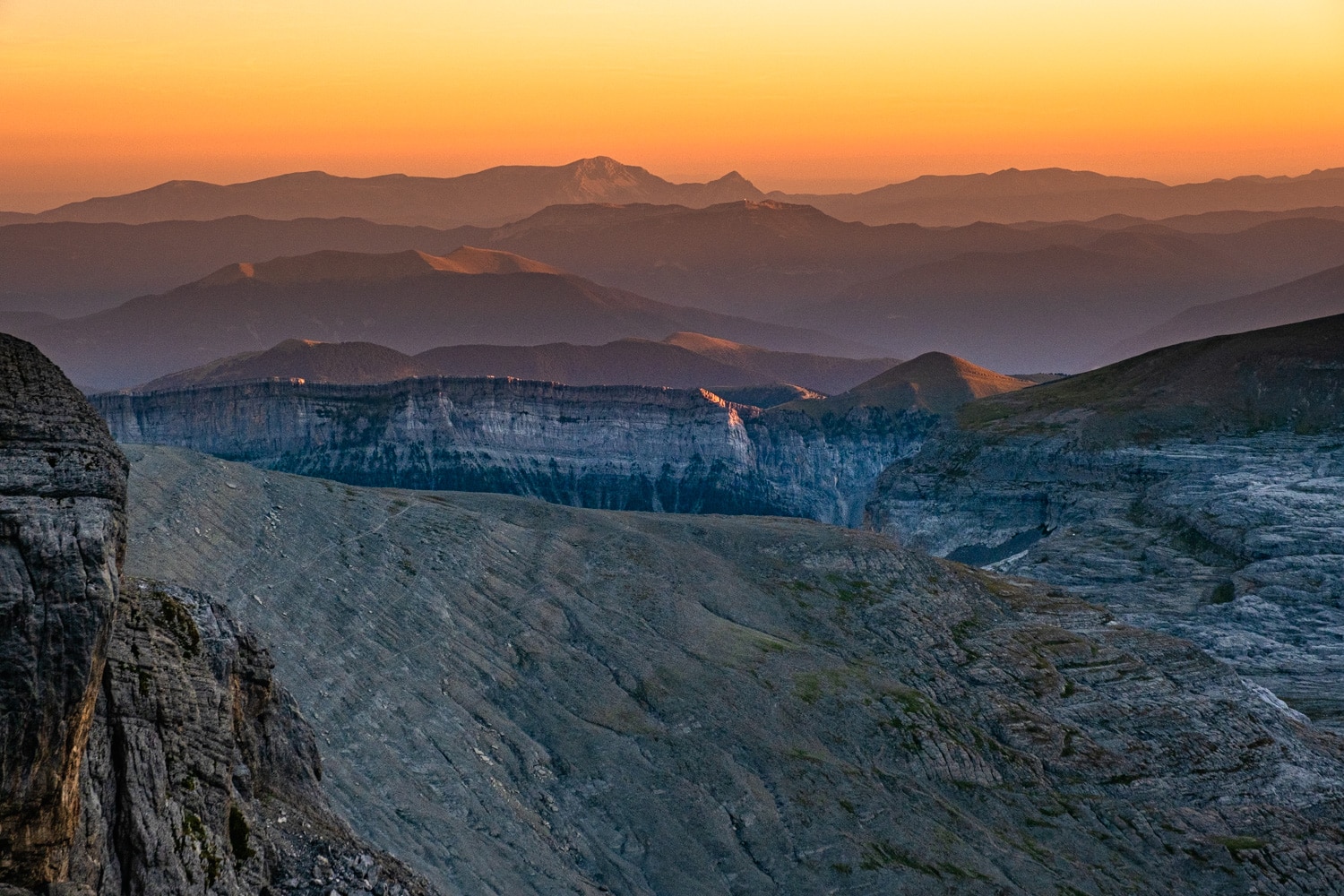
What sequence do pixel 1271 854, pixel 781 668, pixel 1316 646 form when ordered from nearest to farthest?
pixel 1271 854, pixel 781 668, pixel 1316 646

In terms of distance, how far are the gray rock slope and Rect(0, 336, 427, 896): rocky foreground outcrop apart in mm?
39223

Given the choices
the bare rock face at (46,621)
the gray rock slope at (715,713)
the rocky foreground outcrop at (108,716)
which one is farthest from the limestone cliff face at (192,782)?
the gray rock slope at (715,713)

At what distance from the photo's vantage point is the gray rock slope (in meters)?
96.4

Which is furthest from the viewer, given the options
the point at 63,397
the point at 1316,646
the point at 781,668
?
the point at 1316,646

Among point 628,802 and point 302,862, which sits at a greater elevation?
point 302,862

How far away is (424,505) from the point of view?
138375 millimetres

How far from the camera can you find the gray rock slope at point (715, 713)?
96.4 meters

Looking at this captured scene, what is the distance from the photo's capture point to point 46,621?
3241 cm

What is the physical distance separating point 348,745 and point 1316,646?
124 metres

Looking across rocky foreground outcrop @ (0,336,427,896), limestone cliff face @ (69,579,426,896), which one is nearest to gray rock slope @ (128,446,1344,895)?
limestone cliff face @ (69,579,426,896)

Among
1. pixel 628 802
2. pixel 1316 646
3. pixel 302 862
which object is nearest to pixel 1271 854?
pixel 628 802

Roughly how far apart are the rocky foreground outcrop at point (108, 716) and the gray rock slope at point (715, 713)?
3922 centimetres

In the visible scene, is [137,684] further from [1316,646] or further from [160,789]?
[1316,646]

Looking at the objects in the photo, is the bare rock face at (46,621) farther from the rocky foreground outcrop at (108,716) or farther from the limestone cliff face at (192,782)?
the limestone cliff face at (192,782)
